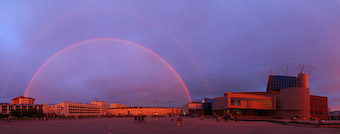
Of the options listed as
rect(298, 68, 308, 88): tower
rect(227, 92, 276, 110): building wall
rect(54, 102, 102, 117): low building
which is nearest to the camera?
rect(227, 92, 276, 110): building wall

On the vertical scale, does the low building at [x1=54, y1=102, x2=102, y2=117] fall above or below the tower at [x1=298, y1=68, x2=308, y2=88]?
below

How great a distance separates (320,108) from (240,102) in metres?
44.6

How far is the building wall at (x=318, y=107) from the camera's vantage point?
4323 inches

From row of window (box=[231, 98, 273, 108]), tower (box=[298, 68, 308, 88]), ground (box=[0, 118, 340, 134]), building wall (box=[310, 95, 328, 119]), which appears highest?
tower (box=[298, 68, 308, 88])

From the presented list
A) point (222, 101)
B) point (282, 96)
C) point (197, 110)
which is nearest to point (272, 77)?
point (282, 96)

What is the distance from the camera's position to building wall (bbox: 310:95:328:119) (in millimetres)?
109812

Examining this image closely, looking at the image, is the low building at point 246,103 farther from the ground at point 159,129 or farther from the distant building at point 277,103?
the ground at point 159,129

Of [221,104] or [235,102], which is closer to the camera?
[235,102]

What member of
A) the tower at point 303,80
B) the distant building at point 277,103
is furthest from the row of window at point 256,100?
the tower at point 303,80

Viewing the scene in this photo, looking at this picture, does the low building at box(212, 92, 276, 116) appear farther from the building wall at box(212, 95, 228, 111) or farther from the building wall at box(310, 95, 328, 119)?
the building wall at box(310, 95, 328, 119)

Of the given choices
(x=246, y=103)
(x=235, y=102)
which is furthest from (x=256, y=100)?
(x=235, y=102)

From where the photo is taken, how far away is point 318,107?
11100cm

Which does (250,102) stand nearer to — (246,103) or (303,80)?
(246,103)

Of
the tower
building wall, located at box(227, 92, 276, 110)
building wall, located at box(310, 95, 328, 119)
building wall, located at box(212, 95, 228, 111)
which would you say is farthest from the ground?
building wall, located at box(310, 95, 328, 119)
